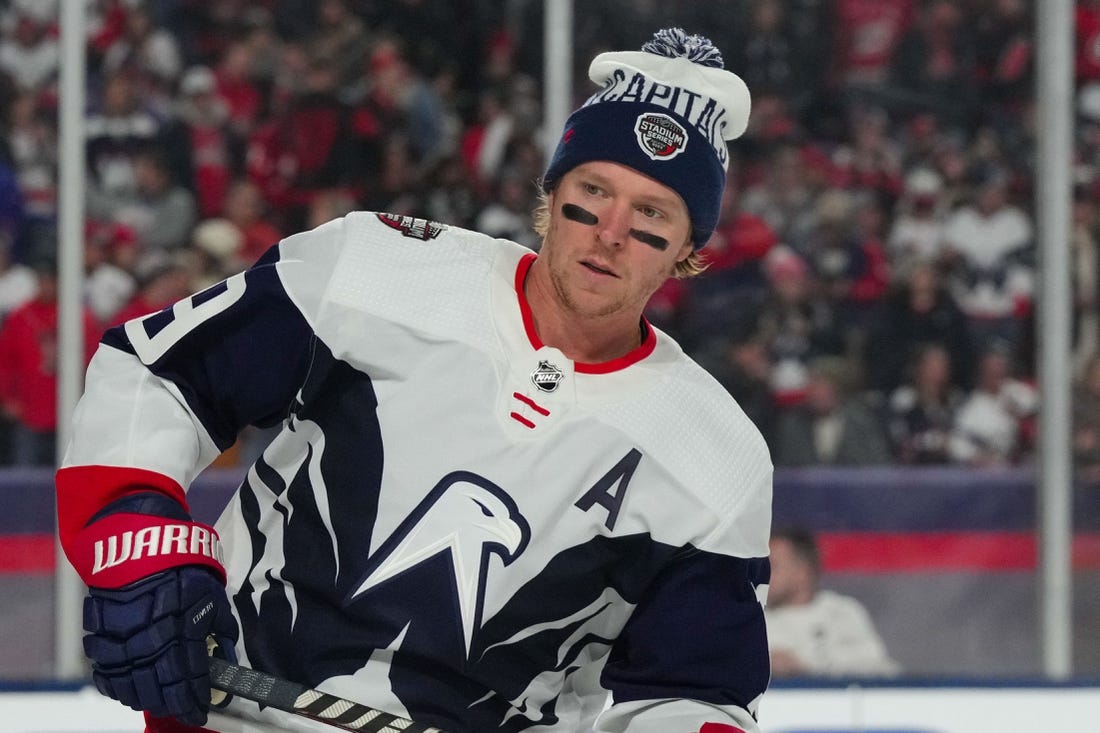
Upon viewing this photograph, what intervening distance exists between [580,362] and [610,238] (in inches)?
5.5

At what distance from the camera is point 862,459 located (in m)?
3.71

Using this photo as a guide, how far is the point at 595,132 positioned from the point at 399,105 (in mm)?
2235

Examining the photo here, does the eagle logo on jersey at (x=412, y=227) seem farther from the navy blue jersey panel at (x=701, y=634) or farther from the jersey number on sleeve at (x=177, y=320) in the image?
the navy blue jersey panel at (x=701, y=634)

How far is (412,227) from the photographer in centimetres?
170

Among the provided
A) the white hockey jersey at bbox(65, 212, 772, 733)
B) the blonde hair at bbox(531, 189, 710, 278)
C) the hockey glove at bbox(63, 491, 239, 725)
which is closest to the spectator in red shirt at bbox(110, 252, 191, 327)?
the blonde hair at bbox(531, 189, 710, 278)

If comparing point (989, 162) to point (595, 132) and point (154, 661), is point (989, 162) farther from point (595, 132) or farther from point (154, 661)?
point (154, 661)

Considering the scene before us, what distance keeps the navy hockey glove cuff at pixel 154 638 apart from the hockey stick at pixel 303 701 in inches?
1.9

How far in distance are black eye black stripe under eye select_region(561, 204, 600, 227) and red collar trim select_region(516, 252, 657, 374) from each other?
0.09 m

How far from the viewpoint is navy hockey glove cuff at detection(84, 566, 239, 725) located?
146 centimetres

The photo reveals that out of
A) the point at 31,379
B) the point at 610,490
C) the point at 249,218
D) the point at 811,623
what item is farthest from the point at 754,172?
the point at 610,490

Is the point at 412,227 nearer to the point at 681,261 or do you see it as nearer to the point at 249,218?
the point at 681,261

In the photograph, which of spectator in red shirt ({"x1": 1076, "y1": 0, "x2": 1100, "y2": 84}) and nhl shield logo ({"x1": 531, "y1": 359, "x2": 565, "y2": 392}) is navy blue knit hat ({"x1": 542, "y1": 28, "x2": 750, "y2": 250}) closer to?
nhl shield logo ({"x1": 531, "y1": 359, "x2": 565, "y2": 392})

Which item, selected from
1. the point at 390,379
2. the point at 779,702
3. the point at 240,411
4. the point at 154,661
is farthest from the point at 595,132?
the point at 779,702

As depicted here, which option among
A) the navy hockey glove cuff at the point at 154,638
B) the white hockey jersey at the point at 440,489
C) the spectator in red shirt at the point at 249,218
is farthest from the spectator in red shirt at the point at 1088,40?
the navy hockey glove cuff at the point at 154,638
